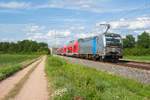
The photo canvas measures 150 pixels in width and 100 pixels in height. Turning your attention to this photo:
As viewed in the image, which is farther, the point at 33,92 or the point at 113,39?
the point at 113,39

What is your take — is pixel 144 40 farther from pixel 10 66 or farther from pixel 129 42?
pixel 10 66

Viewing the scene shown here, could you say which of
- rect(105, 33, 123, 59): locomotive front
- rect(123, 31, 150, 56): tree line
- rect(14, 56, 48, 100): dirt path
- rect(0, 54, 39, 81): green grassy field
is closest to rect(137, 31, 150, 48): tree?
rect(123, 31, 150, 56): tree line

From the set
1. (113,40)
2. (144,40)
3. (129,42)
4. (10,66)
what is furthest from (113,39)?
(129,42)

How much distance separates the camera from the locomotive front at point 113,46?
22.8m

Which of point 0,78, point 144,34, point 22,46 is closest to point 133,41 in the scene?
point 144,34

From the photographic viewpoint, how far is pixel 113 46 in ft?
75.8

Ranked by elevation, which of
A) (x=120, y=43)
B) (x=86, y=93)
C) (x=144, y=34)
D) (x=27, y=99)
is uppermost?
(x=144, y=34)

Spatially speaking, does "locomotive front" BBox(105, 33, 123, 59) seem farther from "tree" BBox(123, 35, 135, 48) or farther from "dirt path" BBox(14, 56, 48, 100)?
"tree" BBox(123, 35, 135, 48)

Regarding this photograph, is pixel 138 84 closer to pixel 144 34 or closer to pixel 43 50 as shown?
pixel 144 34

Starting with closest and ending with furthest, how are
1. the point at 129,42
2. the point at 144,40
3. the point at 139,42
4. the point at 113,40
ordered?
the point at 113,40, the point at 144,40, the point at 139,42, the point at 129,42

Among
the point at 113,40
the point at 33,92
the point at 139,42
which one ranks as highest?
the point at 139,42

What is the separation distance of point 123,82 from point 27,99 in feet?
17.0

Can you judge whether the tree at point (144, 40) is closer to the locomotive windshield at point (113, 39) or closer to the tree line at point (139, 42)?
the tree line at point (139, 42)

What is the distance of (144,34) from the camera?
338 ft
